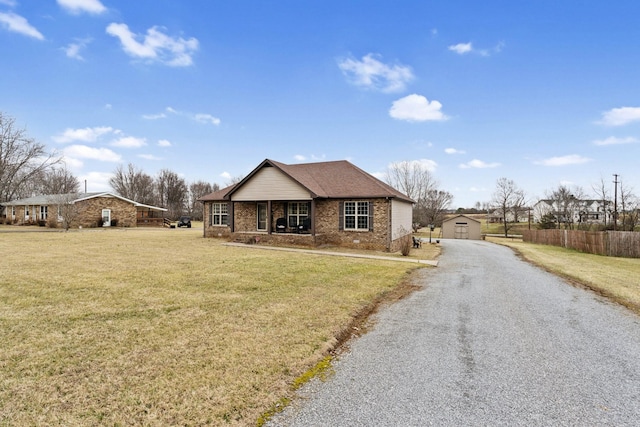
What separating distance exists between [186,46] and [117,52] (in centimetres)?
423

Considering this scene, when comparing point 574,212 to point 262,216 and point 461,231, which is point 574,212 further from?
point 262,216

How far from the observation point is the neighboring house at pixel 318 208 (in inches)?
717

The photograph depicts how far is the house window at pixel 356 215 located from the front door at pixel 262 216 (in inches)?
232

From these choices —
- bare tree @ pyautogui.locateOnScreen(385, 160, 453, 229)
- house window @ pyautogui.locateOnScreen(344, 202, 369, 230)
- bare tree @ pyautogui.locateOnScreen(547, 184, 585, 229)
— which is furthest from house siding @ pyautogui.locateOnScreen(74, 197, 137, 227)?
bare tree @ pyautogui.locateOnScreen(547, 184, 585, 229)

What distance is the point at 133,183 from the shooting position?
207ft

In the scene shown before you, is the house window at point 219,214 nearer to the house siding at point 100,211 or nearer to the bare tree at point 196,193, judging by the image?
the house siding at point 100,211

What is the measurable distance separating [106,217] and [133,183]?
29.7 metres

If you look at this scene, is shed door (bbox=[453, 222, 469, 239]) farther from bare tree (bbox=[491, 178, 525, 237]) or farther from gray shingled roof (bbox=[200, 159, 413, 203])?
gray shingled roof (bbox=[200, 159, 413, 203])

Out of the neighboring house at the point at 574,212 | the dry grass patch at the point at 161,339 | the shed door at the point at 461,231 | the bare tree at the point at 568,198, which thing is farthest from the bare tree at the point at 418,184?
the dry grass patch at the point at 161,339

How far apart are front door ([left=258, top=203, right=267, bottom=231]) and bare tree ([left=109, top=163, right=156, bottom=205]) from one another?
51.2m

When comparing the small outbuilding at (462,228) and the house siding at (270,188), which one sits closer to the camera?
the house siding at (270,188)

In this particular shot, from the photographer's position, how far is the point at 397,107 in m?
27.0

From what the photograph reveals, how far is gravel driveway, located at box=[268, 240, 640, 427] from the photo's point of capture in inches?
121

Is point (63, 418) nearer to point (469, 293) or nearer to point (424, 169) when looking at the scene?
point (469, 293)
